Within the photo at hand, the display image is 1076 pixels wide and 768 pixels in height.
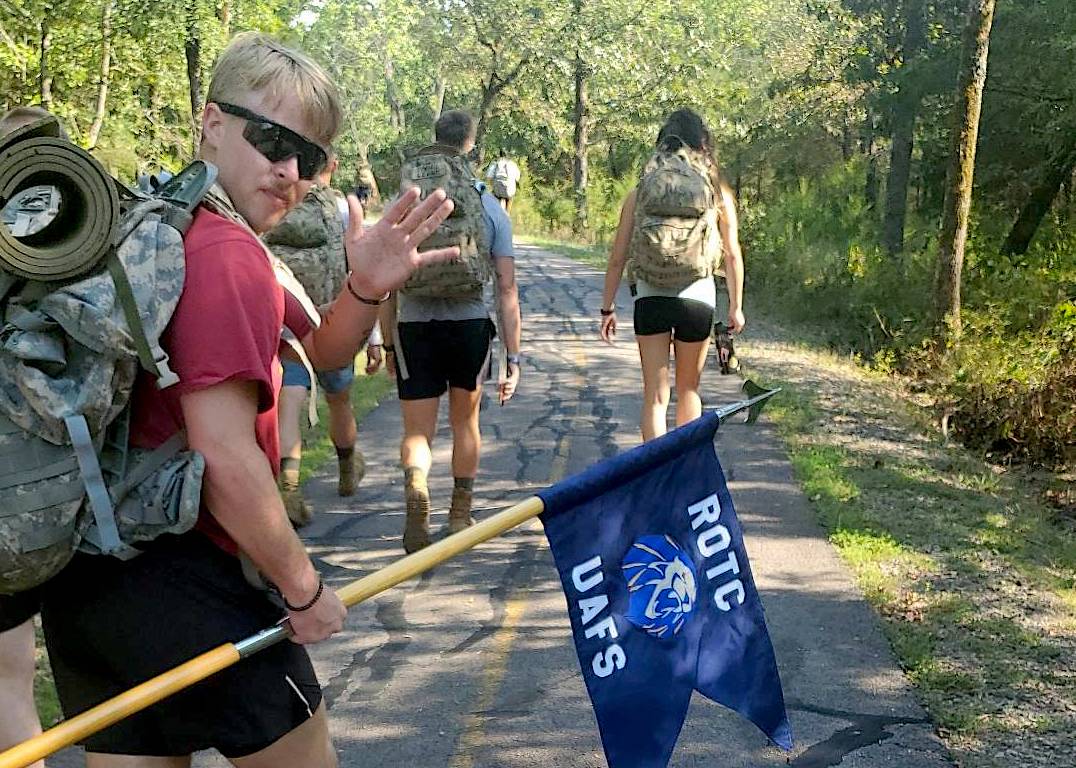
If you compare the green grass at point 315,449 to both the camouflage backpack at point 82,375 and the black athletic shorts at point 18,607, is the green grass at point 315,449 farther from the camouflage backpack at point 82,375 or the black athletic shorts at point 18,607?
the camouflage backpack at point 82,375

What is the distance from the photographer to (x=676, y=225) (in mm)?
5750

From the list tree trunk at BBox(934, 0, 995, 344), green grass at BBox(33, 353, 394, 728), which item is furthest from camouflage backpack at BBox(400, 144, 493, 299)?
tree trunk at BBox(934, 0, 995, 344)

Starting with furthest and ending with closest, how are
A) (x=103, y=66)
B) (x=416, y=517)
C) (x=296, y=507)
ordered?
(x=103, y=66) → (x=296, y=507) → (x=416, y=517)

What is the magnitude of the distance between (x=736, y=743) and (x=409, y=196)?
2374 millimetres

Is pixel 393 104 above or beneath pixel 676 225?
above

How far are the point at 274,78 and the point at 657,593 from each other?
4.93ft

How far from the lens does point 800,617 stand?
5.00 metres

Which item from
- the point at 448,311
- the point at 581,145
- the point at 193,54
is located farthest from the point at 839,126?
the point at 448,311

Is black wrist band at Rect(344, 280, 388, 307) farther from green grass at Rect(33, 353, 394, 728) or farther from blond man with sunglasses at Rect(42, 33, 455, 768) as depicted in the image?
green grass at Rect(33, 353, 394, 728)

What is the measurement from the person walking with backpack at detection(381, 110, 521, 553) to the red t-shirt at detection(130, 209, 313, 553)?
3.26 meters

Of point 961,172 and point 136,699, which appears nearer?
point 136,699

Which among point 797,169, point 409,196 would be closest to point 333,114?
point 409,196

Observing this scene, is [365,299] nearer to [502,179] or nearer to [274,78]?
[274,78]

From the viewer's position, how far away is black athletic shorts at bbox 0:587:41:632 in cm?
227
